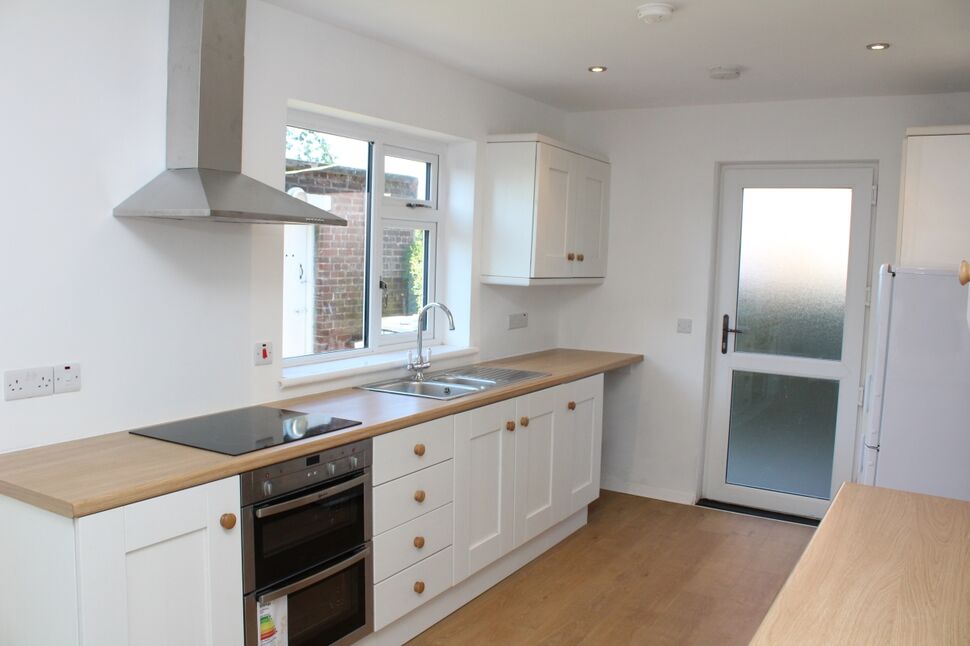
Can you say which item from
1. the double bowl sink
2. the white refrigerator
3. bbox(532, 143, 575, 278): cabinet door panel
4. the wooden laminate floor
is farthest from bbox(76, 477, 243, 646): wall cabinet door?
the white refrigerator

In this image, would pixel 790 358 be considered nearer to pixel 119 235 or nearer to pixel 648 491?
pixel 648 491

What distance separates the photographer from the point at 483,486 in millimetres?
3469

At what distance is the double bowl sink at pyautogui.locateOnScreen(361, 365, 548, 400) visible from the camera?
3.50m

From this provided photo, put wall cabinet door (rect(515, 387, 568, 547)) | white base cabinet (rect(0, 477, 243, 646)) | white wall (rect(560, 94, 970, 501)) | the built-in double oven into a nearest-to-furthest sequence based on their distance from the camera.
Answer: white base cabinet (rect(0, 477, 243, 646)) < the built-in double oven < wall cabinet door (rect(515, 387, 568, 547)) < white wall (rect(560, 94, 970, 501))

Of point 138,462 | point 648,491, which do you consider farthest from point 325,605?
point 648,491

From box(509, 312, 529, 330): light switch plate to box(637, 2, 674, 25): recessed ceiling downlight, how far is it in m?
2.10

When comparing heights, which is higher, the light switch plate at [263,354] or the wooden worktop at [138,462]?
the light switch plate at [263,354]

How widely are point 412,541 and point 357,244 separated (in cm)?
144

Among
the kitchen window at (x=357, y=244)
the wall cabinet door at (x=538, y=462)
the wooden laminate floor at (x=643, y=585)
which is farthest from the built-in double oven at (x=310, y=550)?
the wall cabinet door at (x=538, y=462)

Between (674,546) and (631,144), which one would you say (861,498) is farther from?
(631,144)

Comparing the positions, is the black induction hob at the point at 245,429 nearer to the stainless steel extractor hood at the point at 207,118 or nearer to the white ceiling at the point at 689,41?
the stainless steel extractor hood at the point at 207,118

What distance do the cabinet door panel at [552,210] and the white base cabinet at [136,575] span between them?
2434 millimetres

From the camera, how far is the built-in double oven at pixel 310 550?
234cm

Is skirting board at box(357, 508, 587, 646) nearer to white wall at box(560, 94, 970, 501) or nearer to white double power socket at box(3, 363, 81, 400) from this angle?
white wall at box(560, 94, 970, 501)
